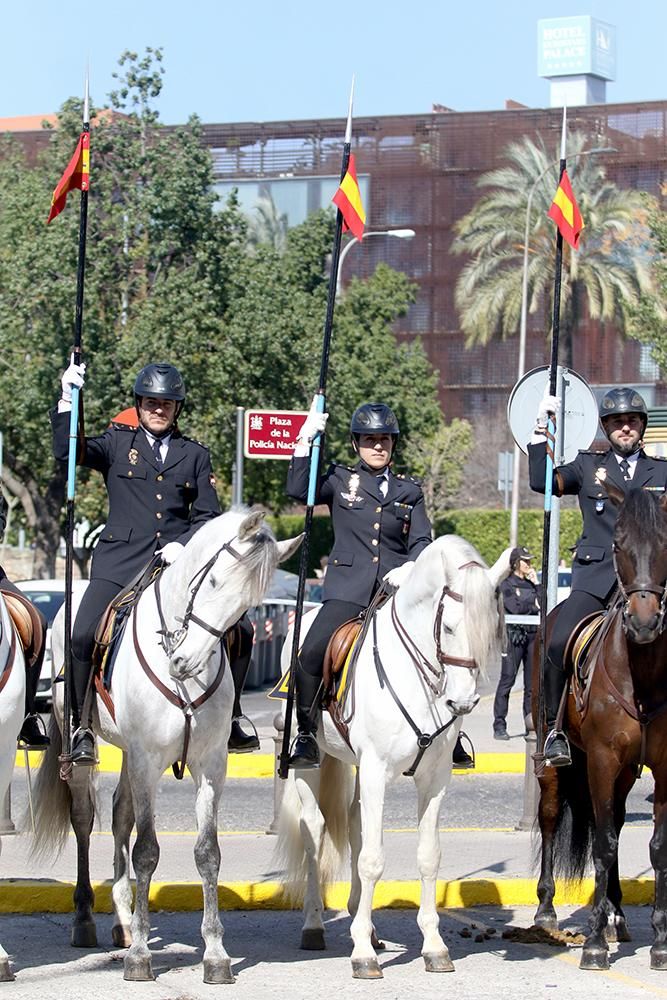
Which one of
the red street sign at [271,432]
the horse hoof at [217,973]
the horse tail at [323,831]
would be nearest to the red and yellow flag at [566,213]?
the horse tail at [323,831]

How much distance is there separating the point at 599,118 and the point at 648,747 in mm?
66452

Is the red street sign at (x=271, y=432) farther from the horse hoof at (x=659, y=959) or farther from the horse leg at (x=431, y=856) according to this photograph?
the horse hoof at (x=659, y=959)

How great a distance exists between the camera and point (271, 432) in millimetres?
20828

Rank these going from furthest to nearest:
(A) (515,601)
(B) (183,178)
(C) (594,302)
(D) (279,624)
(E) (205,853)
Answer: (C) (594,302), (B) (183,178), (D) (279,624), (A) (515,601), (E) (205,853)

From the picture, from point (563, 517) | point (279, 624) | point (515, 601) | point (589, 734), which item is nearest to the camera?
point (589, 734)

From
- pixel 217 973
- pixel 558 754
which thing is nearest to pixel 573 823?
pixel 558 754

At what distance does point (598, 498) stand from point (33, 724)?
→ 11.5ft

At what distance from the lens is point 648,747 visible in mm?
9117

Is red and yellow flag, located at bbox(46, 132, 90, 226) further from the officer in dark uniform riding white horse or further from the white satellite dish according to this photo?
the white satellite dish

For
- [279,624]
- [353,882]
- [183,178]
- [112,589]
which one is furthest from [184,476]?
[183,178]

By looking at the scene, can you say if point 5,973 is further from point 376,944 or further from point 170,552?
point 170,552

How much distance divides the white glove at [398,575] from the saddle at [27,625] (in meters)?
1.98

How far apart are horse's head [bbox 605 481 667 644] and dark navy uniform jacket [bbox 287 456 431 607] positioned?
1.46m

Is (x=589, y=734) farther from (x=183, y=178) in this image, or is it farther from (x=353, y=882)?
(x=183, y=178)
